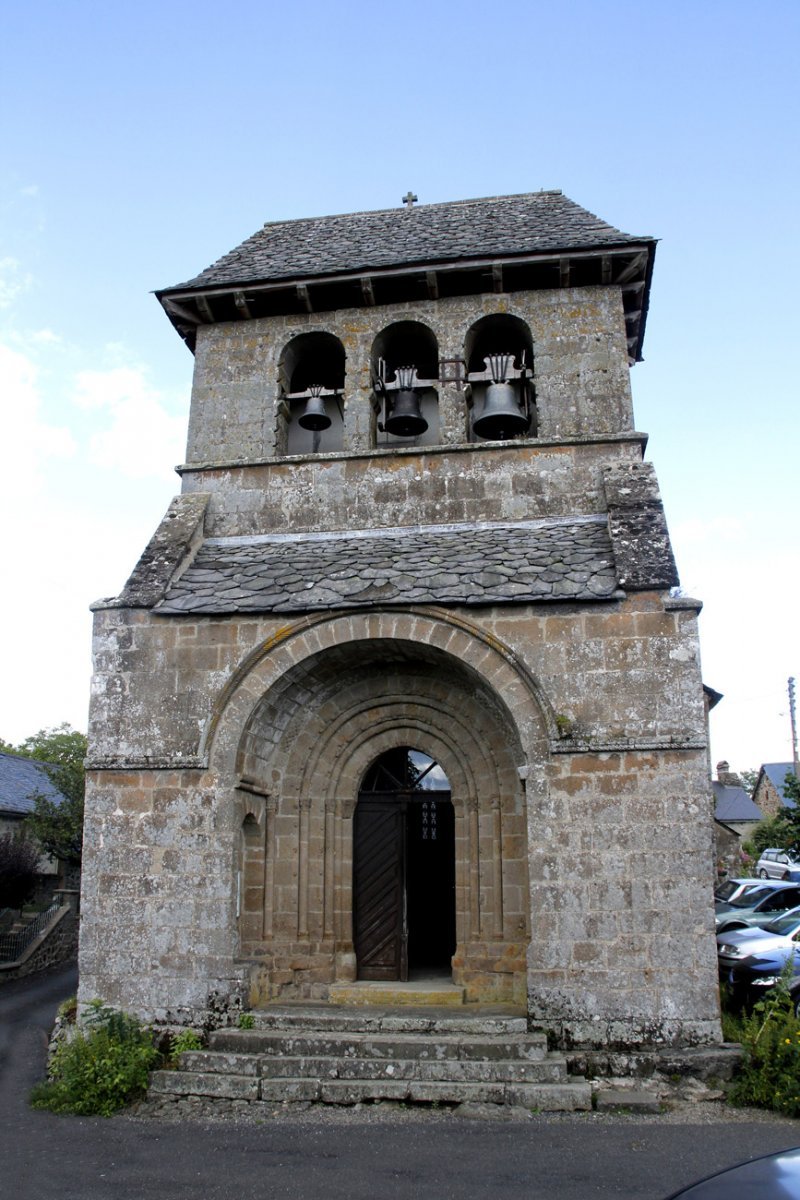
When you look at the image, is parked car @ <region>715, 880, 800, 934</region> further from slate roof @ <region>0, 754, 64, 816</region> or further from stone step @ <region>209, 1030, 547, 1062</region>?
slate roof @ <region>0, 754, 64, 816</region>

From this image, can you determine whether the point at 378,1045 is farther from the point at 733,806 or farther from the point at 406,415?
the point at 733,806

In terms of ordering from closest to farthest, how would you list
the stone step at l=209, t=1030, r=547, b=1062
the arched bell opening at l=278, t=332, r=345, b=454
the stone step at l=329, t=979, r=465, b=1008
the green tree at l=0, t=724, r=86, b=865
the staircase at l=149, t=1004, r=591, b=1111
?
the staircase at l=149, t=1004, r=591, b=1111 → the stone step at l=209, t=1030, r=547, b=1062 → the stone step at l=329, t=979, r=465, b=1008 → the arched bell opening at l=278, t=332, r=345, b=454 → the green tree at l=0, t=724, r=86, b=865

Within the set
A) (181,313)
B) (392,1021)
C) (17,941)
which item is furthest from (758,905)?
(17,941)

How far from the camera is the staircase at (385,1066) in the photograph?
23.0ft

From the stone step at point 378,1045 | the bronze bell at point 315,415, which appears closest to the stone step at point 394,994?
the stone step at point 378,1045

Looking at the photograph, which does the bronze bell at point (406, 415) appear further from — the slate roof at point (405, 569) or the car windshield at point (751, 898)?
the car windshield at point (751, 898)

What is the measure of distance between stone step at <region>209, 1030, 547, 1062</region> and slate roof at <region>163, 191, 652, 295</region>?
7689 mm

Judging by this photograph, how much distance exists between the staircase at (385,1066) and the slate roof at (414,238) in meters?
7.67

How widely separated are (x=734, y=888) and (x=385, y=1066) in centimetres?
1460

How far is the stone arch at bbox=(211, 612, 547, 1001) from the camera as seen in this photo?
27.8ft

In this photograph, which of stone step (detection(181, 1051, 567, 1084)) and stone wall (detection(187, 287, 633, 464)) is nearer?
stone step (detection(181, 1051, 567, 1084))

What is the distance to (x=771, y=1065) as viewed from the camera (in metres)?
7.06

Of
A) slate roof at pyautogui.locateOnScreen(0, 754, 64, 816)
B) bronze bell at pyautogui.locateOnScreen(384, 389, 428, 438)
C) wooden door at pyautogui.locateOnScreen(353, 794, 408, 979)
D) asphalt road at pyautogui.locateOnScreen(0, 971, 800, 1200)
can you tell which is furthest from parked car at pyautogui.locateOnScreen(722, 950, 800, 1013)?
slate roof at pyautogui.locateOnScreen(0, 754, 64, 816)

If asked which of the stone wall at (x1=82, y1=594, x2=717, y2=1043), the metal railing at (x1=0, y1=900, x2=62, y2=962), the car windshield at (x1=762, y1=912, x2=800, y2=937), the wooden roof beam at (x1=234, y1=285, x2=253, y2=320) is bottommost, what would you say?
the metal railing at (x1=0, y1=900, x2=62, y2=962)
